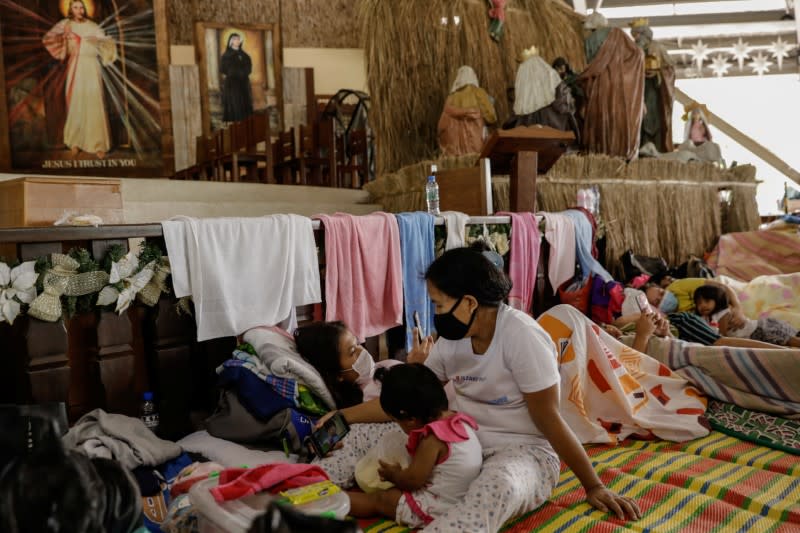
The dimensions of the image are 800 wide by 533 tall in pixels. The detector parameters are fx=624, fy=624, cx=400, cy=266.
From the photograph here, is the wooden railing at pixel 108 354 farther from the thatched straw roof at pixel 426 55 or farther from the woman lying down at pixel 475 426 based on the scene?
the thatched straw roof at pixel 426 55

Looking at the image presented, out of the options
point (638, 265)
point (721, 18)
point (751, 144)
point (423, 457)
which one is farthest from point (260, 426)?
point (721, 18)

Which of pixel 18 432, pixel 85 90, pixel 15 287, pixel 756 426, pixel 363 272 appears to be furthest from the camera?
pixel 85 90

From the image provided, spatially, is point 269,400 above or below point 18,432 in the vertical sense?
below

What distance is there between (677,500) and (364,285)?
5.40ft

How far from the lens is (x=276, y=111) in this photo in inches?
419

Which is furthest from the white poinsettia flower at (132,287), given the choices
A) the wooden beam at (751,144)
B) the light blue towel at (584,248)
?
the wooden beam at (751,144)

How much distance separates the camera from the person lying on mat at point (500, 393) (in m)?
1.82

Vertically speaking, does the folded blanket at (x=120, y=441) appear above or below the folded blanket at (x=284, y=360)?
below

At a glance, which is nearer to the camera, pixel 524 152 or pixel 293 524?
pixel 293 524

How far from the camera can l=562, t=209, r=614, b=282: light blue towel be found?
412 cm

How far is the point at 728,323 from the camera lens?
12.8ft

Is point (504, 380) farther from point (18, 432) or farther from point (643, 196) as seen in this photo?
point (643, 196)

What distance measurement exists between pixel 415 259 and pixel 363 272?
0.32 m

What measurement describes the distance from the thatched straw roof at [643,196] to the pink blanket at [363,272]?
241 centimetres
